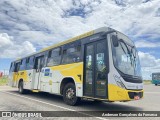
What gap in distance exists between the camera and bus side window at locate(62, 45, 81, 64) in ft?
33.0

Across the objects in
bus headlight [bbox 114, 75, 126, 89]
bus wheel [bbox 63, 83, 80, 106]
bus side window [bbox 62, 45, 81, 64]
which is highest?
bus side window [bbox 62, 45, 81, 64]

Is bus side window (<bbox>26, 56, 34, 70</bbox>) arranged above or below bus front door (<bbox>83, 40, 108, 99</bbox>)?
above

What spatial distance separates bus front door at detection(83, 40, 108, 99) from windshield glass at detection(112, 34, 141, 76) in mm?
451

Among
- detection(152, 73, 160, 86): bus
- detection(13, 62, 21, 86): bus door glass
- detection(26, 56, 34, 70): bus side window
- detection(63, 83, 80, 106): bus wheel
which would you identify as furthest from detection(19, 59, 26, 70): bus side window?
detection(152, 73, 160, 86): bus

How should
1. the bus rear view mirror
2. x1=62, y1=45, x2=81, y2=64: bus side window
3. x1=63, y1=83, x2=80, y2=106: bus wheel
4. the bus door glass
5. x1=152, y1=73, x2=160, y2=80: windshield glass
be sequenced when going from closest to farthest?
the bus rear view mirror, x1=63, y1=83, x2=80, y2=106: bus wheel, x1=62, y1=45, x2=81, y2=64: bus side window, the bus door glass, x1=152, y1=73, x2=160, y2=80: windshield glass

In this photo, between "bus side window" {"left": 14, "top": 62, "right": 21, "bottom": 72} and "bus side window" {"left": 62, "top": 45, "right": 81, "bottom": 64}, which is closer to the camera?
"bus side window" {"left": 62, "top": 45, "right": 81, "bottom": 64}

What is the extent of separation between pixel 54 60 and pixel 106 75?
4.80 m

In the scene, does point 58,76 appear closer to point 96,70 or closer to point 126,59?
point 96,70

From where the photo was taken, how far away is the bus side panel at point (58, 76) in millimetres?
9555

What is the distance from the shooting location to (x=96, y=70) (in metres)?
8.69

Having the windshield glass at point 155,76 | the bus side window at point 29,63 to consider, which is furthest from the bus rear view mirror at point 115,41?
the windshield glass at point 155,76

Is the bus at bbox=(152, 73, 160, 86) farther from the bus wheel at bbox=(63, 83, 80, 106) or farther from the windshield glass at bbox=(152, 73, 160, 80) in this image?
the bus wheel at bbox=(63, 83, 80, 106)

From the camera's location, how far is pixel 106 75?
8078 mm

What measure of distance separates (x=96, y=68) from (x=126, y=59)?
4.14ft
